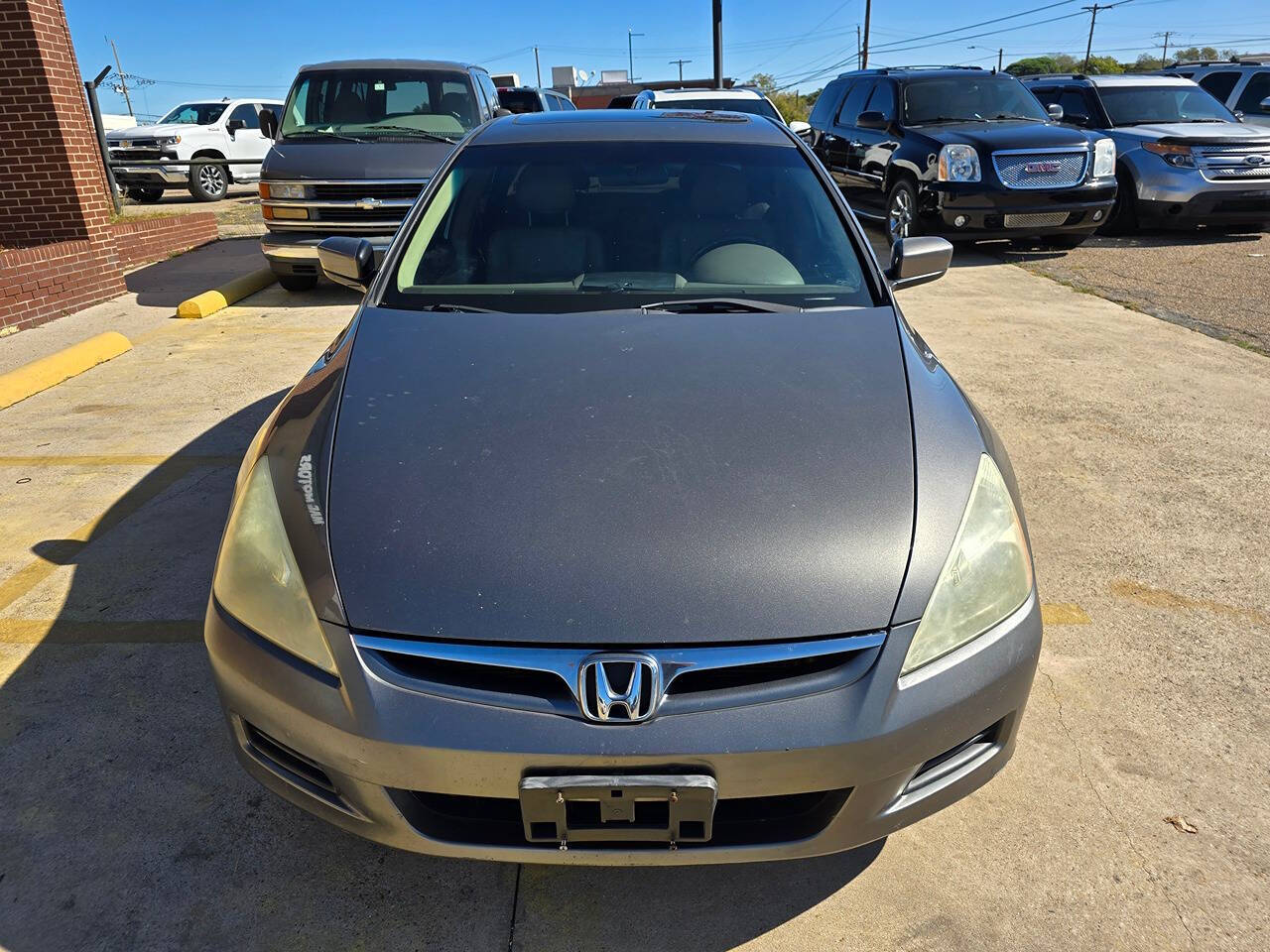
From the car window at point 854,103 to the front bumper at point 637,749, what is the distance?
11.0 meters

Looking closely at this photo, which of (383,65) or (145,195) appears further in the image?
(145,195)

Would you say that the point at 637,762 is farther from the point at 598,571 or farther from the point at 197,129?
the point at 197,129

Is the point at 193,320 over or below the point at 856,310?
below

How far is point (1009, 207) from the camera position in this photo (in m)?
9.53

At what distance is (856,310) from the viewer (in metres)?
2.77

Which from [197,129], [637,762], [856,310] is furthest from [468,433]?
[197,129]

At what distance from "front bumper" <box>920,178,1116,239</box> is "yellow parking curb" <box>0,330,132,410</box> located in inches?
306

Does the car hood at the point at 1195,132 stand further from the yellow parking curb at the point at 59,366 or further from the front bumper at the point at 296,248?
the yellow parking curb at the point at 59,366

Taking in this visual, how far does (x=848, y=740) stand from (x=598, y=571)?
561mm

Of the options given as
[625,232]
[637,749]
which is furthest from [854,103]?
[637,749]

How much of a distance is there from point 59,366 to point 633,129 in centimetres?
466

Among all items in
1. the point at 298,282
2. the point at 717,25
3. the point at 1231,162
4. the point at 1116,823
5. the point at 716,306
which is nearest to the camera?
the point at 1116,823

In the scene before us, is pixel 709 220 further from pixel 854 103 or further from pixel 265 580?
pixel 854 103

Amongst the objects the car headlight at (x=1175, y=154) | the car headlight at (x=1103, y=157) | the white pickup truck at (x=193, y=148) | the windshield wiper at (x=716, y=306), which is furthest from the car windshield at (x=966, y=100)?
the white pickup truck at (x=193, y=148)
